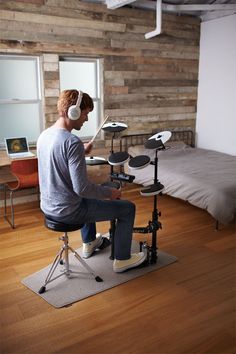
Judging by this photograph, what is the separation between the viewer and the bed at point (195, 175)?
3555 millimetres

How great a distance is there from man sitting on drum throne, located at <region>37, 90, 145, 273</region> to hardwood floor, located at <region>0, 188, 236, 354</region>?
59cm

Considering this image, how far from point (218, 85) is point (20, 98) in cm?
305

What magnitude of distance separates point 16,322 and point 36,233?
142 cm

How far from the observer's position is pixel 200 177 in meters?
4.03

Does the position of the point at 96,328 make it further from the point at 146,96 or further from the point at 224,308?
the point at 146,96

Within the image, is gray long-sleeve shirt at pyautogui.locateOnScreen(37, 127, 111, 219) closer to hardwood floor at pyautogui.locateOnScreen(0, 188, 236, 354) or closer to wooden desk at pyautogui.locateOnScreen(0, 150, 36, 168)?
hardwood floor at pyautogui.locateOnScreen(0, 188, 236, 354)

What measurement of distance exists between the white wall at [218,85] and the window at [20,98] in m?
2.77

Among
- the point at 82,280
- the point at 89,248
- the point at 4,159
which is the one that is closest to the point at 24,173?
the point at 4,159

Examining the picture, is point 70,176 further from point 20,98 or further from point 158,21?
point 158,21

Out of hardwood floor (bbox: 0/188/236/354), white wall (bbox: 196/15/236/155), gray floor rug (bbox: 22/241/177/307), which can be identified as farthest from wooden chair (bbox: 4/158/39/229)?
white wall (bbox: 196/15/236/155)

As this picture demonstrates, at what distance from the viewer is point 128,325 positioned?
216cm

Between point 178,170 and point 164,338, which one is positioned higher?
point 178,170

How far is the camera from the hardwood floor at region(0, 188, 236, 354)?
2000 millimetres

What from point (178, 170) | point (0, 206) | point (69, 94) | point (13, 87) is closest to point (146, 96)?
point (178, 170)
